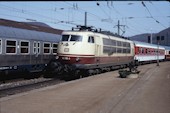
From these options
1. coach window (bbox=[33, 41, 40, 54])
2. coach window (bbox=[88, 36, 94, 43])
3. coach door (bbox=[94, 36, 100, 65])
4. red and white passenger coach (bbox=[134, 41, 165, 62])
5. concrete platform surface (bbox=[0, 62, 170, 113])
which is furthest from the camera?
red and white passenger coach (bbox=[134, 41, 165, 62])

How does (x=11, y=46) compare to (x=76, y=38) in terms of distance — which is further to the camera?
(x=76, y=38)

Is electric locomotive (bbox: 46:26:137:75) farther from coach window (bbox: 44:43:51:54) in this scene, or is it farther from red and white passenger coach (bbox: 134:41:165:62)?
red and white passenger coach (bbox: 134:41:165:62)

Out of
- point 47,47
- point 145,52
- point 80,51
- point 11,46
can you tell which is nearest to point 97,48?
point 80,51

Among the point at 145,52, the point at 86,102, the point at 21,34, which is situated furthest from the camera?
the point at 145,52

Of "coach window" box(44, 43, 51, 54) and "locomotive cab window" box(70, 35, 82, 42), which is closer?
"locomotive cab window" box(70, 35, 82, 42)

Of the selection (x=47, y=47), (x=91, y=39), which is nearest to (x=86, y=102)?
(x=91, y=39)

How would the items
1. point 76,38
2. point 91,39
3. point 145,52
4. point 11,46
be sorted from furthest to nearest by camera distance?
1. point 145,52
2. point 91,39
3. point 76,38
4. point 11,46

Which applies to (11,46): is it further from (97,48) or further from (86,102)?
(86,102)

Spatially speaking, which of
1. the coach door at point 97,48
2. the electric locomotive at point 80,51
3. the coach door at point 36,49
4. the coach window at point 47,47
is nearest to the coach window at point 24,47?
the coach door at point 36,49

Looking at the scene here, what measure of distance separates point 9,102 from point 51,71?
39.7 feet

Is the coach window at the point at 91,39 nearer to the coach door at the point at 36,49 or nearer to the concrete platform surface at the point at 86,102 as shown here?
the coach door at the point at 36,49

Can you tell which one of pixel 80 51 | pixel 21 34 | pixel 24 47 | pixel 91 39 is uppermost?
pixel 21 34

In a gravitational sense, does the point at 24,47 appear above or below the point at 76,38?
below

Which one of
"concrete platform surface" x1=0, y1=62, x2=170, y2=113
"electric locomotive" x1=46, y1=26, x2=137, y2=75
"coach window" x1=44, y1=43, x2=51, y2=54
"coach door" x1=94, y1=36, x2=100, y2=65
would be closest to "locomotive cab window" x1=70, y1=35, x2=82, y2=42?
"electric locomotive" x1=46, y1=26, x2=137, y2=75
